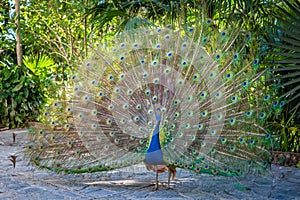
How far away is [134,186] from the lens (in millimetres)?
4578

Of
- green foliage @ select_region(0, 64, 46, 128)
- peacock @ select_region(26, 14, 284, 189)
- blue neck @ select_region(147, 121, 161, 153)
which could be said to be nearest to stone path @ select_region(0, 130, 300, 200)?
peacock @ select_region(26, 14, 284, 189)

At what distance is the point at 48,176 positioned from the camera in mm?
4914

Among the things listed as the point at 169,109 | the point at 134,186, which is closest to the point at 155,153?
the point at 169,109

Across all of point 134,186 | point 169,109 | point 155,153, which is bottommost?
point 134,186

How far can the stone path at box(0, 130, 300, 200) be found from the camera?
4.21 meters

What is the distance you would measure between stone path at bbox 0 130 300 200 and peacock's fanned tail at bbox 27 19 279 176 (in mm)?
277

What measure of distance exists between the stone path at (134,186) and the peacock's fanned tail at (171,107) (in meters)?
0.28

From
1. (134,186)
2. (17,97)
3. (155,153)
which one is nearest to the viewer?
(155,153)

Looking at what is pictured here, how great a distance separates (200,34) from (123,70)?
834 millimetres

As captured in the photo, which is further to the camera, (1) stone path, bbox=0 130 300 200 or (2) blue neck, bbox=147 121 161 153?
(1) stone path, bbox=0 130 300 200

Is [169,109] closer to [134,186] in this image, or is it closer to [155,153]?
[155,153]

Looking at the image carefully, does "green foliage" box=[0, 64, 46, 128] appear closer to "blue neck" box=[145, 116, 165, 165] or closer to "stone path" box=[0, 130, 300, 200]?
"stone path" box=[0, 130, 300, 200]

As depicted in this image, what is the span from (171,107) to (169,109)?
0.03 metres

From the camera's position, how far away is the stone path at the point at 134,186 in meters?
4.21
